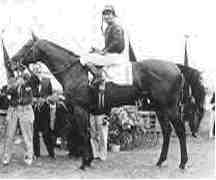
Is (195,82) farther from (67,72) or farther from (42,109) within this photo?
(42,109)

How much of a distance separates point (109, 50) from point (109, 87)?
2.36 feet

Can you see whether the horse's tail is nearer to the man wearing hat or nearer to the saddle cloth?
the saddle cloth

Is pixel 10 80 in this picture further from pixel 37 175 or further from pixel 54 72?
pixel 37 175

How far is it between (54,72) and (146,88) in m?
1.86

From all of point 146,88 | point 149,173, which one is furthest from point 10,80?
point 149,173

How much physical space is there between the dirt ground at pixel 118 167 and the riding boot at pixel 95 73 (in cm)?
166

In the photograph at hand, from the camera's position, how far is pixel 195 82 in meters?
8.20

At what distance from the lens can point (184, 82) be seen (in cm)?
827

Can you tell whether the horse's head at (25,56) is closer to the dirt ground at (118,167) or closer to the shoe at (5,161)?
the shoe at (5,161)

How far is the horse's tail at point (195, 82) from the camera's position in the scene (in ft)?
26.9

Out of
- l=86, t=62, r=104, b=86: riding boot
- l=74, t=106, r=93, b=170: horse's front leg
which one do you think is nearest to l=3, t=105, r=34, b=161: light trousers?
l=74, t=106, r=93, b=170: horse's front leg

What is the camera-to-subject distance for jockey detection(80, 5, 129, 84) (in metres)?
7.77

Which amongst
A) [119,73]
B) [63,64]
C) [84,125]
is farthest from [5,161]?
[119,73]

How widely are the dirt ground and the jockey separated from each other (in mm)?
1742
